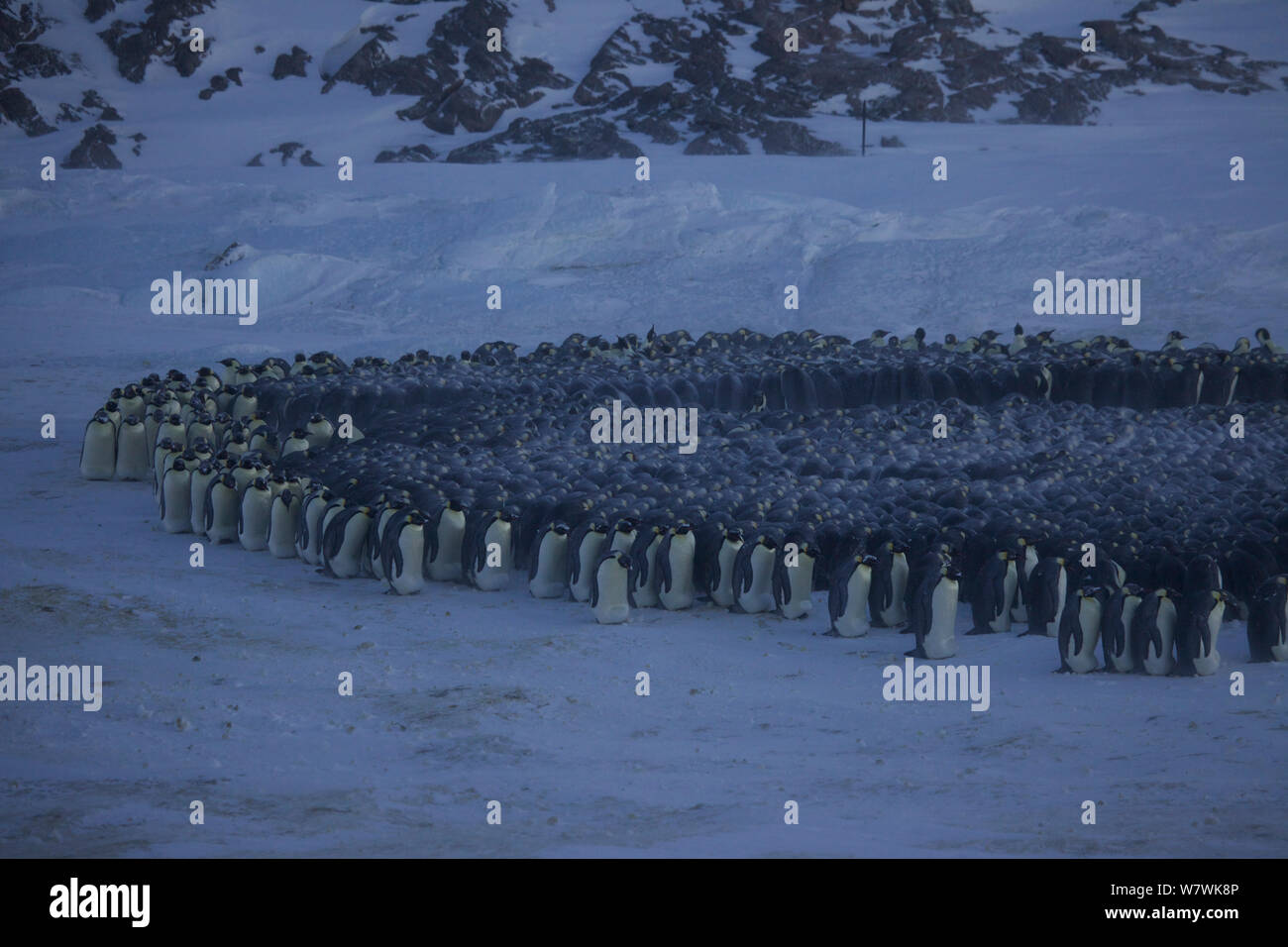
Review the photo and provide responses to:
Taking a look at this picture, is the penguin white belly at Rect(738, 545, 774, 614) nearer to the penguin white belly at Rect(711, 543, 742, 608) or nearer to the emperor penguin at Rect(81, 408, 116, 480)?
the penguin white belly at Rect(711, 543, 742, 608)

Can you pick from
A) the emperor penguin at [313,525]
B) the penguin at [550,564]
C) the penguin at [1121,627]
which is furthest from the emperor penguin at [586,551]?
the penguin at [1121,627]

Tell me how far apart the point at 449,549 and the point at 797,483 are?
8.25 ft

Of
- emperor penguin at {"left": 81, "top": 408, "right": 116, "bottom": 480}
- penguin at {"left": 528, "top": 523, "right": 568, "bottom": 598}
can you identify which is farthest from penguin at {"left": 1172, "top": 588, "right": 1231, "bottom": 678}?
emperor penguin at {"left": 81, "top": 408, "right": 116, "bottom": 480}

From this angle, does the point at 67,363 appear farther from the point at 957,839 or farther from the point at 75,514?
the point at 957,839

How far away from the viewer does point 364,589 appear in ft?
28.3

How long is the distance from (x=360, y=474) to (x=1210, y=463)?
247 inches

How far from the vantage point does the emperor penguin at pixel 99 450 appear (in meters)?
11.6

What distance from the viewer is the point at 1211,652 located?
677 cm

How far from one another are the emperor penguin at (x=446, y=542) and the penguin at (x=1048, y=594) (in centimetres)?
347

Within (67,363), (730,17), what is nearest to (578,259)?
(67,363)

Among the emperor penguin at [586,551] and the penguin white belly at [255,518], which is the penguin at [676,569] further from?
the penguin white belly at [255,518]

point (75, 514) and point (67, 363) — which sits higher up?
point (67, 363)

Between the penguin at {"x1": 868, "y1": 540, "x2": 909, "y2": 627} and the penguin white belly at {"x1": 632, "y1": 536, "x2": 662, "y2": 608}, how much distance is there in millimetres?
1269
